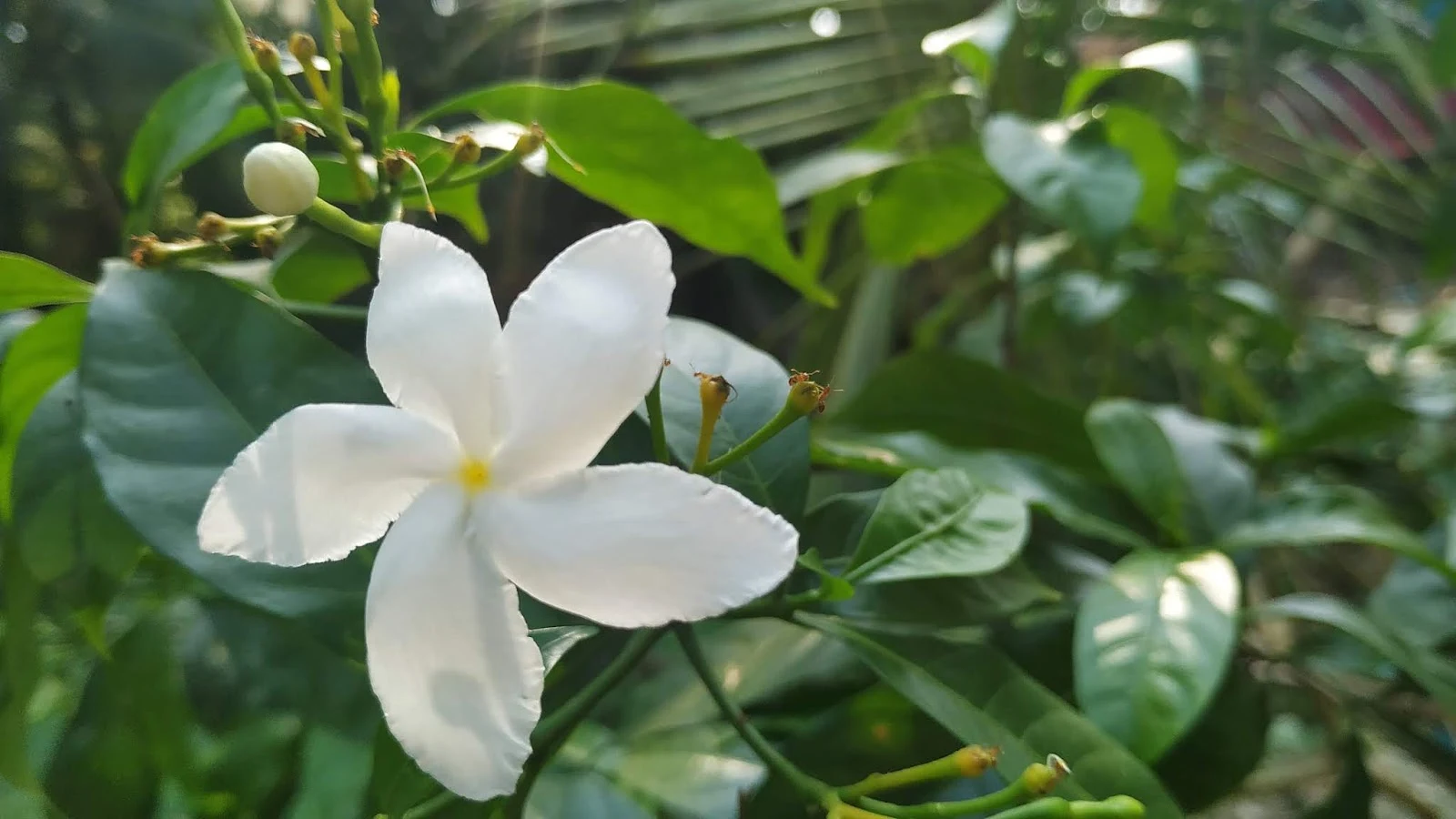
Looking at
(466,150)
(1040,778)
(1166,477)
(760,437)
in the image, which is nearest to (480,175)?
(466,150)

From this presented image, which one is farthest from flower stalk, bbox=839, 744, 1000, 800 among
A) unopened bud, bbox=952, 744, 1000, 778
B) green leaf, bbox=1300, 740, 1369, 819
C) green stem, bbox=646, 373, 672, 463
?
green leaf, bbox=1300, 740, 1369, 819

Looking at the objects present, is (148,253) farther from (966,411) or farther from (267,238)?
(966,411)

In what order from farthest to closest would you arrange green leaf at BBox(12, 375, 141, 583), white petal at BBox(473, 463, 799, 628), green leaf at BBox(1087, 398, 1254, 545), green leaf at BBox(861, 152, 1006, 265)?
green leaf at BBox(861, 152, 1006, 265), green leaf at BBox(1087, 398, 1254, 545), green leaf at BBox(12, 375, 141, 583), white petal at BBox(473, 463, 799, 628)

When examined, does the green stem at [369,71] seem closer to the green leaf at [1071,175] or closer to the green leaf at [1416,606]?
the green leaf at [1071,175]

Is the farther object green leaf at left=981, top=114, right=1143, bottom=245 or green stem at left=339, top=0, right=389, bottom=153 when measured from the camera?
green leaf at left=981, top=114, right=1143, bottom=245

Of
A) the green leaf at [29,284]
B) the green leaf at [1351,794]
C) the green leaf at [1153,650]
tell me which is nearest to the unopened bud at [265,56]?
the green leaf at [29,284]

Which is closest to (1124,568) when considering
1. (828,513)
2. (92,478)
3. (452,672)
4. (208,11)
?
(828,513)

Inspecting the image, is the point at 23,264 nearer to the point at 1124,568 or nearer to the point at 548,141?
the point at 548,141

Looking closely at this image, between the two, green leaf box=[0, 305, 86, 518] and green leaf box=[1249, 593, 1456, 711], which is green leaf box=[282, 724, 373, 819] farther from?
green leaf box=[1249, 593, 1456, 711]
